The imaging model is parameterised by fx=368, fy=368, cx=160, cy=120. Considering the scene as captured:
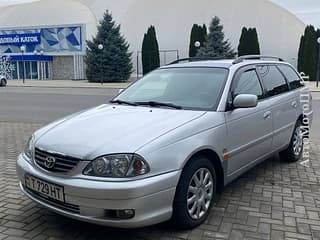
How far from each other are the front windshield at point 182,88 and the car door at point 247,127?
219 mm

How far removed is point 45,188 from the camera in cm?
335

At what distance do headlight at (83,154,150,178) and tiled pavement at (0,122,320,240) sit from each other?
2.48 feet

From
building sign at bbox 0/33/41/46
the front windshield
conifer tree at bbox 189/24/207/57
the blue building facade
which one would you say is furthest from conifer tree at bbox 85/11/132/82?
the front windshield

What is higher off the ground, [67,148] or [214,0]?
[214,0]

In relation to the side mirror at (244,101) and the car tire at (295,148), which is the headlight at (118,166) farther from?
the car tire at (295,148)

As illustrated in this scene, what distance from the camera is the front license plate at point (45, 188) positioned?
3.22m

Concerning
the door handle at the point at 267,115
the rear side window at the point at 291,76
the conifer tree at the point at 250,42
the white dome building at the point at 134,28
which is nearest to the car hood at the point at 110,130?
the door handle at the point at 267,115

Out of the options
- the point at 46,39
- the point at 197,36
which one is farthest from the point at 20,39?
the point at 197,36

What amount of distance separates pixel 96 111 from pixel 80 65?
3730 cm

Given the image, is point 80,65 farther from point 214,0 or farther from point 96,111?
point 96,111

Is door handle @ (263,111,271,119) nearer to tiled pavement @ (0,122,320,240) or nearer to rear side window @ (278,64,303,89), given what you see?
tiled pavement @ (0,122,320,240)

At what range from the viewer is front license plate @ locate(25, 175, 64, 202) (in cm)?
322

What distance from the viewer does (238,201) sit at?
4.36 metres

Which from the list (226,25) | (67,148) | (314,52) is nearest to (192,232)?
→ (67,148)
